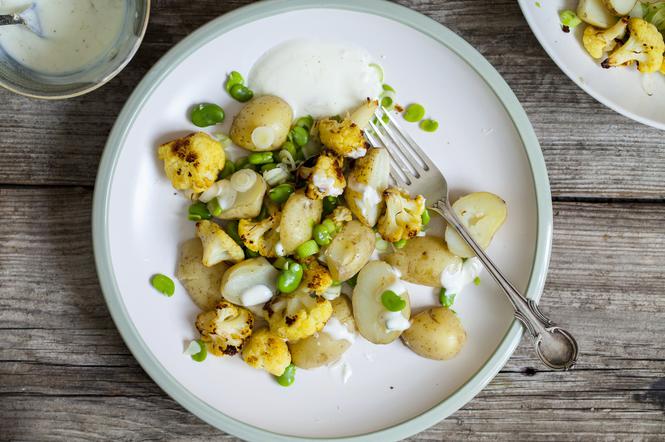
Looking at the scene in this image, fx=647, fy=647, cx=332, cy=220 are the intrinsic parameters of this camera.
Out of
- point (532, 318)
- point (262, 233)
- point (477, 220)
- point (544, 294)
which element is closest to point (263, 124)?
point (262, 233)

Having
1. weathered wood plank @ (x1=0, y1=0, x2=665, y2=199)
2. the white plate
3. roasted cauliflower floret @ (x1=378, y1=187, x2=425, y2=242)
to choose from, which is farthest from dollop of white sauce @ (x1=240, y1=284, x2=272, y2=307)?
the white plate

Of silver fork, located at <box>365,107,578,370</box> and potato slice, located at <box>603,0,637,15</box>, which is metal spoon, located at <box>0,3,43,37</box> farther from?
potato slice, located at <box>603,0,637,15</box>

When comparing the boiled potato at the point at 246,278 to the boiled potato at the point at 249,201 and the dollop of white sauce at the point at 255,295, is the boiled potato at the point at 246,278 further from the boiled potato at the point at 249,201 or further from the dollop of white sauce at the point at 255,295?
the boiled potato at the point at 249,201

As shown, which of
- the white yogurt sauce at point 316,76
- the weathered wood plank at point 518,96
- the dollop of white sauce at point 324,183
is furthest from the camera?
the weathered wood plank at point 518,96

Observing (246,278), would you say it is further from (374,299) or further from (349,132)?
(349,132)

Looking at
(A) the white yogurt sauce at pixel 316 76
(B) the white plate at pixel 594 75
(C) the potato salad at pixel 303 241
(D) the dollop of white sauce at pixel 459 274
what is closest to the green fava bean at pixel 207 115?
(C) the potato salad at pixel 303 241

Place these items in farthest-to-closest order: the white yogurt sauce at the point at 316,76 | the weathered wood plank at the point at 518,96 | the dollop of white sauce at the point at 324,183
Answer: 1. the weathered wood plank at the point at 518,96
2. the white yogurt sauce at the point at 316,76
3. the dollop of white sauce at the point at 324,183
